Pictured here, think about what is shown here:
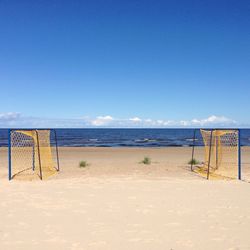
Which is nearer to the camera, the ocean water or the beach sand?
the beach sand

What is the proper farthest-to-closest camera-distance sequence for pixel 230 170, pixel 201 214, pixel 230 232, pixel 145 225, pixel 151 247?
pixel 230 170, pixel 201 214, pixel 145 225, pixel 230 232, pixel 151 247

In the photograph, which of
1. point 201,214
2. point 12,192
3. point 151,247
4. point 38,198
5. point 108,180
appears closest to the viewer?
point 151,247

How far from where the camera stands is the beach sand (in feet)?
20.0

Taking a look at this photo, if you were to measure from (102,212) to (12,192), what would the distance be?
3505 mm

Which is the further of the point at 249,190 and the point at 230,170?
the point at 230,170

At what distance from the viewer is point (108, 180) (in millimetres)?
12984

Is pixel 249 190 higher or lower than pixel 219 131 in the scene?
lower

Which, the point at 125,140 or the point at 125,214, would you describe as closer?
the point at 125,214

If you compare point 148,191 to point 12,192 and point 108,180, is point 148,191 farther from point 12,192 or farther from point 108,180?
point 12,192

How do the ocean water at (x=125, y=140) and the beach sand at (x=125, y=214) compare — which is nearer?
the beach sand at (x=125, y=214)

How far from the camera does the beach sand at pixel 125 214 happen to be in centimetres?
609

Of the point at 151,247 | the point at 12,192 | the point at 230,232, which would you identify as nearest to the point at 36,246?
the point at 151,247

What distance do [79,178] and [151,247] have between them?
8226 millimetres

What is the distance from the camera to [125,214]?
7.91 m
